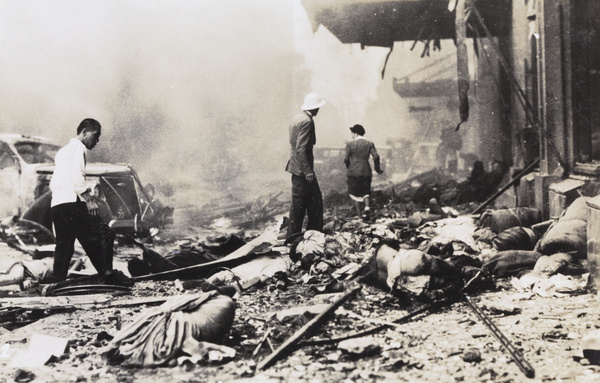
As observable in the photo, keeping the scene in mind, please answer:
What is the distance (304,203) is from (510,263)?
2574mm

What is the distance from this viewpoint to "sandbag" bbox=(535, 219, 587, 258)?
5289 mm

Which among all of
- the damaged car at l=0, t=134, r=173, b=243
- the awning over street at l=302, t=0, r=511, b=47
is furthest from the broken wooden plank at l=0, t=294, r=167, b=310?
the awning over street at l=302, t=0, r=511, b=47

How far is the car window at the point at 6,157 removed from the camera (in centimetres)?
639

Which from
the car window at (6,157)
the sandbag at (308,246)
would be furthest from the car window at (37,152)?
the sandbag at (308,246)

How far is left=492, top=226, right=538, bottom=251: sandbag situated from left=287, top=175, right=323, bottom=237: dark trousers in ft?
6.84

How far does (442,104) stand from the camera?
13734 mm

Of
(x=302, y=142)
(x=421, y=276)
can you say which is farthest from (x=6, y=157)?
(x=421, y=276)

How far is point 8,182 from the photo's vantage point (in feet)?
21.2

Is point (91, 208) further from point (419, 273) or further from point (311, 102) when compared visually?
point (419, 273)

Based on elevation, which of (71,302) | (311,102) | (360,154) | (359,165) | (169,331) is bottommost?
(71,302)

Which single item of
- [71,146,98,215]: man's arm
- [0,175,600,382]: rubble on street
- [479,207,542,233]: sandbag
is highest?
[71,146,98,215]: man's arm

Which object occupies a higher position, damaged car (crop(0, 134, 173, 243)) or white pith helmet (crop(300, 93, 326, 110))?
white pith helmet (crop(300, 93, 326, 110))

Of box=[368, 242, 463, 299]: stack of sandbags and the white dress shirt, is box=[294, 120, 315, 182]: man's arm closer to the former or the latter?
box=[368, 242, 463, 299]: stack of sandbags

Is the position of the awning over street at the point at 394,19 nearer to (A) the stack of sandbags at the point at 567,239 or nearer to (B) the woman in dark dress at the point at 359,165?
(B) the woman in dark dress at the point at 359,165
